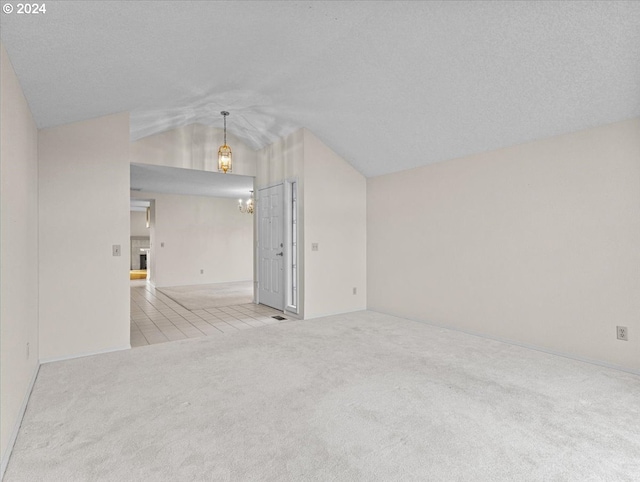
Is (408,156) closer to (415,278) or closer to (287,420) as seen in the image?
(415,278)

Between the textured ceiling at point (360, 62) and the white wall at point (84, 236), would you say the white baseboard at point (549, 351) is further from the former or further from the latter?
the white wall at point (84, 236)

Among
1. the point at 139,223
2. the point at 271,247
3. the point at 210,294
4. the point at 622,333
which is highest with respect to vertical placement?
the point at 139,223

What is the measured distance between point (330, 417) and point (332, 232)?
3.30m

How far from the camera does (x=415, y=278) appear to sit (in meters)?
4.81

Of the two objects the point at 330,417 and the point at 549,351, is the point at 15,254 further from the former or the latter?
the point at 549,351

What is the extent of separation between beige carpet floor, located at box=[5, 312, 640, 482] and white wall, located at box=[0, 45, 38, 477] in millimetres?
200

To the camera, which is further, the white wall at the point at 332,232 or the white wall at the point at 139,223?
the white wall at the point at 139,223

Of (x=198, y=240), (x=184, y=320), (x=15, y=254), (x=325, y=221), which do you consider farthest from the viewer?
(x=198, y=240)

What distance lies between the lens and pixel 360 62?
10.2 feet

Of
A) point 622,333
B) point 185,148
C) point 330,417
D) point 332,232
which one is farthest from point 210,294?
point 622,333

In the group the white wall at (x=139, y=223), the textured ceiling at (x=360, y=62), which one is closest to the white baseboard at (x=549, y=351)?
the textured ceiling at (x=360, y=62)

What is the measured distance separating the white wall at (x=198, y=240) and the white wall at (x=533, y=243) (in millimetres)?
6068

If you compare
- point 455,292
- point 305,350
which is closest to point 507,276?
point 455,292

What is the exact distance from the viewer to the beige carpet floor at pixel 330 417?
1.68 m
